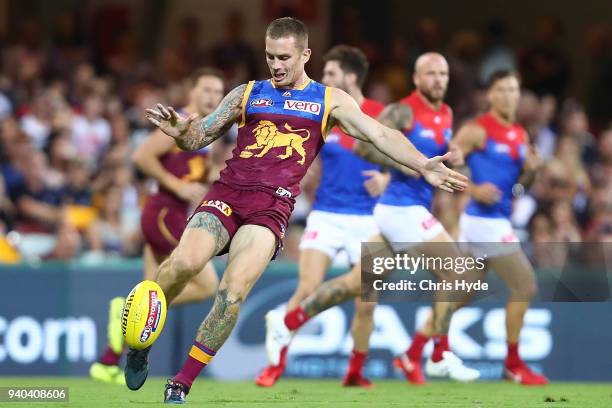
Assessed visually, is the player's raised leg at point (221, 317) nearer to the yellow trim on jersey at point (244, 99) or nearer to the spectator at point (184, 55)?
the yellow trim on jersey at point (244, 99)

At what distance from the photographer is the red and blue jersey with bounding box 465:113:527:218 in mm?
13516

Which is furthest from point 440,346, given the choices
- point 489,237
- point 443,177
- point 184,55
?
point 184,55

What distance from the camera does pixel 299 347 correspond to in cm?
1552

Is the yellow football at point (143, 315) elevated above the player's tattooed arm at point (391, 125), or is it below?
below

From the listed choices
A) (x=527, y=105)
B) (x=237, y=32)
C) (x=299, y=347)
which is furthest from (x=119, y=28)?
(x=299, y=347)

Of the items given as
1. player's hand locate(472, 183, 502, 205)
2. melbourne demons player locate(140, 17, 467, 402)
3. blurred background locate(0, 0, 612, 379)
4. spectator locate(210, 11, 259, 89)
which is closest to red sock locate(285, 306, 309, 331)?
player's hand locate(472, 183, 502, 205)

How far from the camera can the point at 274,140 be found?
1031 cm

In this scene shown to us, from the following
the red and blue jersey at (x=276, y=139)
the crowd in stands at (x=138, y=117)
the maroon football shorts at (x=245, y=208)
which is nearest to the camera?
the maroon football shorts at (x=245, y=208)

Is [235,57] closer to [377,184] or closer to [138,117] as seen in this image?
A: [138,117]

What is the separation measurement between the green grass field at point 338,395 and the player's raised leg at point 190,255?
0.99ft

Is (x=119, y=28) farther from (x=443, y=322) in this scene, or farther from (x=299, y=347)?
(x=443, y=322)

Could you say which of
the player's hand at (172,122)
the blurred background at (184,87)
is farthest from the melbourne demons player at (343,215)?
the player's hand at (172,122)

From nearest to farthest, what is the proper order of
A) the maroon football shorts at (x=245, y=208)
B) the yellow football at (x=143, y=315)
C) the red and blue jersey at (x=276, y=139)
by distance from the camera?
the yellow football at (x=143, y=315) → the maroon football shorts at (x=245, y=208) → the red and blue jersey at (x=276, y=139)

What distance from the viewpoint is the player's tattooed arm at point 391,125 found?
12.5 meters
